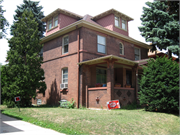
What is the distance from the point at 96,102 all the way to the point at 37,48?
7.34 meters

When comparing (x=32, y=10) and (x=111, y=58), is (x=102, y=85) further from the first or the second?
(x=32, y=10)

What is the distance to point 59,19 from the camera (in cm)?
1808

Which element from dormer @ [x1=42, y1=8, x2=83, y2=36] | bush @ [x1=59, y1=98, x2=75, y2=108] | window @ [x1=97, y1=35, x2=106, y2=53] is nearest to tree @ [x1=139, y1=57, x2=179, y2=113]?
window @ [x1=97, y1=35, x2=106, y2=53]

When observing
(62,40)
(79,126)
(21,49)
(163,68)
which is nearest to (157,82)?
(163,68)

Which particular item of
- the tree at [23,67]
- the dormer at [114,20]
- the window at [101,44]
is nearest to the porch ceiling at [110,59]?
the window at [101,44]

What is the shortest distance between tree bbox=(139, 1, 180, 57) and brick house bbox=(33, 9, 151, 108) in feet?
5.79

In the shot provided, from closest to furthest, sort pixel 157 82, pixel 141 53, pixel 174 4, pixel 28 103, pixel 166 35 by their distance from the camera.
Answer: pixel 174 4
pixel 157 82
pixel 28 103
pixel 166 35
pixel 141 53

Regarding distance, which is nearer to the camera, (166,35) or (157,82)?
(157,82)

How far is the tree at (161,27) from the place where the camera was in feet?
60.5

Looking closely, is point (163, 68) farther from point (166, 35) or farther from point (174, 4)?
point (166, 35)

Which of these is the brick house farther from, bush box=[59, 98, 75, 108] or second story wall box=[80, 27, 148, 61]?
bush box=[59, 98, 75, 108]

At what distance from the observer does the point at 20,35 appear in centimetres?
1480

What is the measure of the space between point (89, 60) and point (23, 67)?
549 centimetres

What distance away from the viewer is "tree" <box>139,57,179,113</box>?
1057cm
